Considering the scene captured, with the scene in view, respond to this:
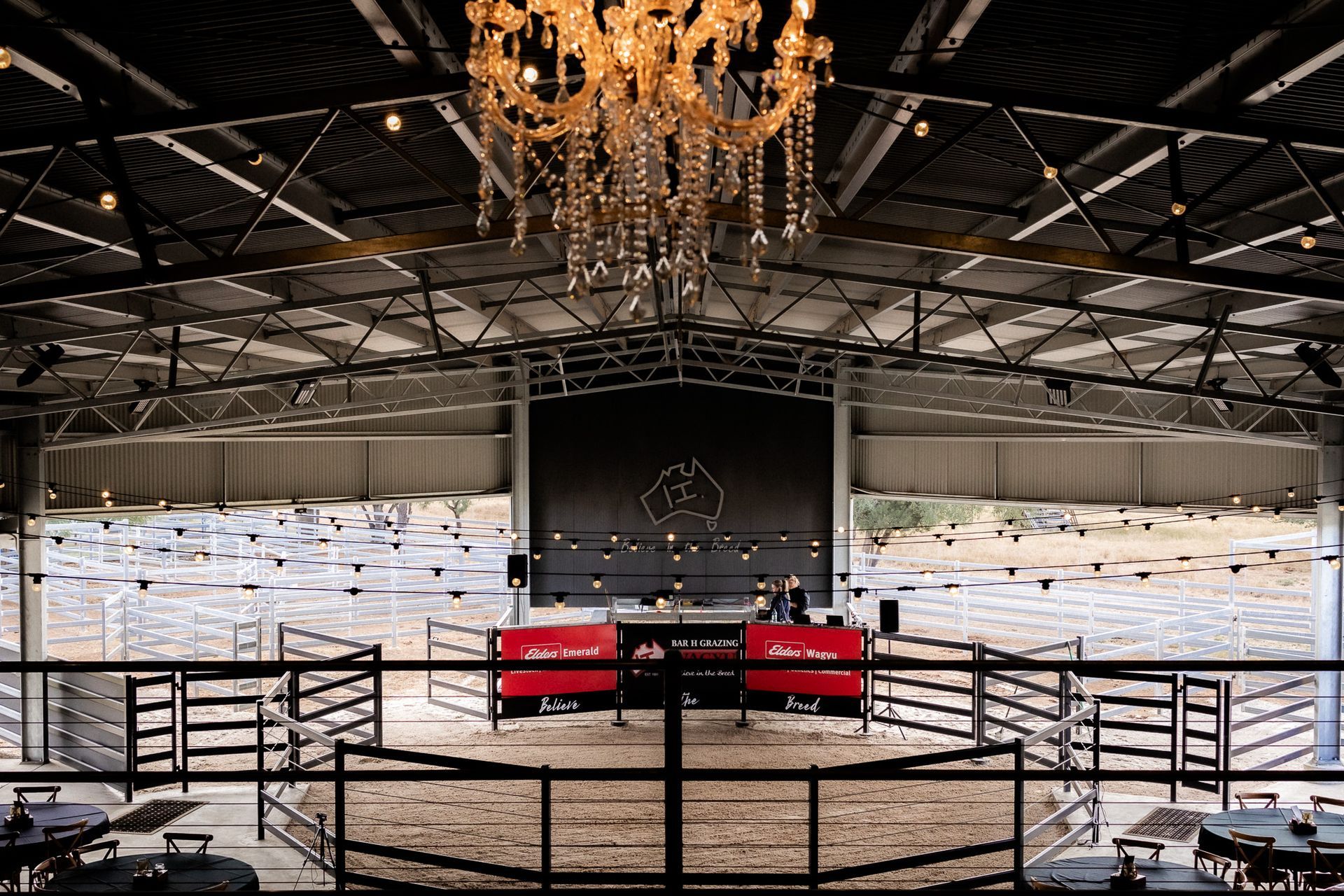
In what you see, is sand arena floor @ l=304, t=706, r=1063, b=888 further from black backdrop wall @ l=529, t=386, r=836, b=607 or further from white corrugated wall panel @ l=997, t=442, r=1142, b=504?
white corrugated wall panel @ l=997, t=442, r=1142, b=504

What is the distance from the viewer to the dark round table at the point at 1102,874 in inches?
232

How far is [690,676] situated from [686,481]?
641 centimetres

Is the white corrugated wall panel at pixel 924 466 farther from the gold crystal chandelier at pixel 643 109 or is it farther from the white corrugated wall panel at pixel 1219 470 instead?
the gold crystal chandelier at pixel 643 109

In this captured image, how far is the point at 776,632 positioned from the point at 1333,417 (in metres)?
7.94

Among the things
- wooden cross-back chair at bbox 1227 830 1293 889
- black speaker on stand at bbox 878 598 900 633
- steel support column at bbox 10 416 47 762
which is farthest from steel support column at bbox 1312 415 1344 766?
steel support column at bbox 10 416 47 762

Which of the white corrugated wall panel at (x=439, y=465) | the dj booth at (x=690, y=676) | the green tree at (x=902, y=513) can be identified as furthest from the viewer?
the green tree at (x=902, y=513)

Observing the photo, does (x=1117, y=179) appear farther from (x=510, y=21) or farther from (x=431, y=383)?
(x=431, y=383)

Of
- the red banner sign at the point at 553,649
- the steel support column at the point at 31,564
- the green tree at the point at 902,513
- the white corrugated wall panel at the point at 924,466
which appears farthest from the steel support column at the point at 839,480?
the steel support column at the point at 31,564

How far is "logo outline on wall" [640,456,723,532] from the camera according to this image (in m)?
18.7

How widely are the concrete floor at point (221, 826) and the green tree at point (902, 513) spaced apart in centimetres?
1710

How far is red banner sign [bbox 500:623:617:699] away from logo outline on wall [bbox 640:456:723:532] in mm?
6256

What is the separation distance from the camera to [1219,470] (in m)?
15.1

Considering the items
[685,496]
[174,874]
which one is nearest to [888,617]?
[685,496]

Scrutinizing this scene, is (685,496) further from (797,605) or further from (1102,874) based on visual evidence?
(1102,874)
